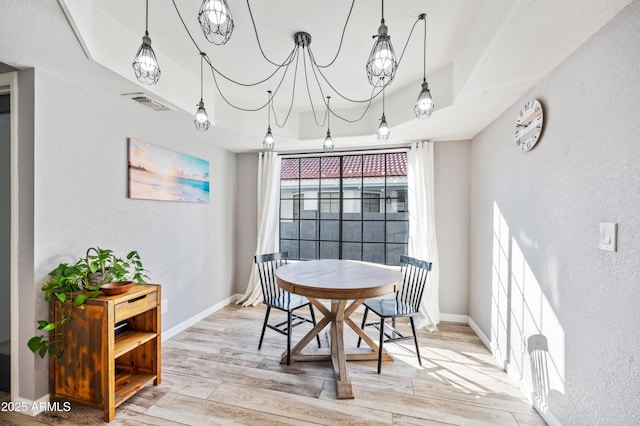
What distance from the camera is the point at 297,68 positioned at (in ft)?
8.05

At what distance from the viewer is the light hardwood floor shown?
5.94 ft

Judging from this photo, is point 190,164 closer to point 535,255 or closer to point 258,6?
point 258,6

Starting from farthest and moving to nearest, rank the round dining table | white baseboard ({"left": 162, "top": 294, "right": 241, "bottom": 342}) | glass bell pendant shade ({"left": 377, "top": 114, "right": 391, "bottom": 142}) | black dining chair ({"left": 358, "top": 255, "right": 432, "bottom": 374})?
white baseboard ({"left": 162, "top": 294, "right": 241, "bottom": 342})
black dining chair ({"left": 358, "top": 255, "right": 432, "bottom": 374})
glass bell pendant shade ({"left": 377, "top": 114, "right": 391, "bottom": 142})
the round dining table

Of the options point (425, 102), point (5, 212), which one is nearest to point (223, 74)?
point (425, 102)

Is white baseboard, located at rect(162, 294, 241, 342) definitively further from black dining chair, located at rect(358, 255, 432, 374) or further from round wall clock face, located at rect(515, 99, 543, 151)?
round wall clock face, located at rect(515, 99, 543, 151)

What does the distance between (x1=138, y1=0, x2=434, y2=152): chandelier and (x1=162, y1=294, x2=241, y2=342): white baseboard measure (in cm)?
221

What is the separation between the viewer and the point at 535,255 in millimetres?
1954

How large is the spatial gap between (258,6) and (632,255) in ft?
7.75

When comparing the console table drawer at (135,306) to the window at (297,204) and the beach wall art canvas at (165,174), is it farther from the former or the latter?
the window at (297,204)

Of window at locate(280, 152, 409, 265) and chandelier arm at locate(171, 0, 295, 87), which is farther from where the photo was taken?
window at locate(280, 152, 409, 265)

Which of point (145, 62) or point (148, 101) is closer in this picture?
point (145, 62)

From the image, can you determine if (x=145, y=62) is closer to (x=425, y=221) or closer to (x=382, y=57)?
(x=382, y=57)

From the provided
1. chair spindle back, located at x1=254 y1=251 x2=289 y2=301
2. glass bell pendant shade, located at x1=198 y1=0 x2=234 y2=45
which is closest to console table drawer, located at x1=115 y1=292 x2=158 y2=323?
chair spindle back, located at x1=254 y1=251 x2=289 y2=301

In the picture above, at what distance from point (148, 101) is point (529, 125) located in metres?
3.02
